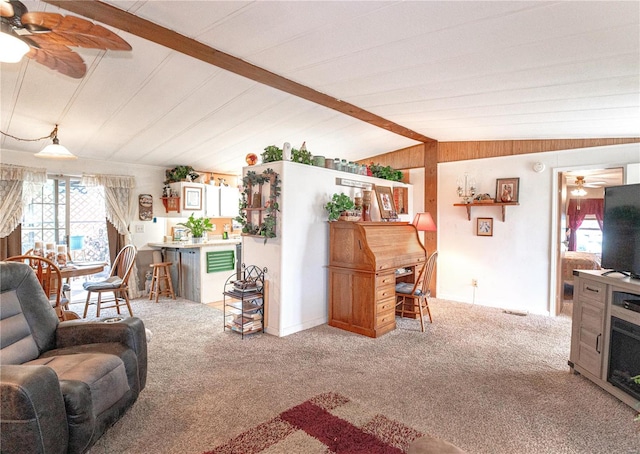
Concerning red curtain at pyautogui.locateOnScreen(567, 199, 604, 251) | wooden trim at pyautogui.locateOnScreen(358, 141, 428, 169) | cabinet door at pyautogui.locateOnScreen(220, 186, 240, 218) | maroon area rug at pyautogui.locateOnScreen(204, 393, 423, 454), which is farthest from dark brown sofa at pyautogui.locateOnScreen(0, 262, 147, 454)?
red curtain at pyautogui.locateOnScreen(567, 199, 604, 251)

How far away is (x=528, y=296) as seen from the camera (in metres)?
4.84

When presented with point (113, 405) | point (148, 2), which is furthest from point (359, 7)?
point (113, 405)

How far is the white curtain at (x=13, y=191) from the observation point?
440cm

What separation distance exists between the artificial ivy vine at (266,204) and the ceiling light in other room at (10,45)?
2.30 m

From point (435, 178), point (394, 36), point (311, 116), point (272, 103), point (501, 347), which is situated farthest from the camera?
point (435, 178)

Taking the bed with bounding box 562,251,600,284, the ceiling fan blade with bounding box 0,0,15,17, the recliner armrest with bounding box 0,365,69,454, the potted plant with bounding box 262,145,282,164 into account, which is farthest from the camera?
the bed with bounding box 562,251,600,284

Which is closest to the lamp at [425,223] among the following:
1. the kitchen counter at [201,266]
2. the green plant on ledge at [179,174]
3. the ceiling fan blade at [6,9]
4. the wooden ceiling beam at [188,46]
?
the wooden ceiling beam at [188,46]

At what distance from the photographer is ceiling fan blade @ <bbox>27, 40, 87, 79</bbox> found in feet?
6.21

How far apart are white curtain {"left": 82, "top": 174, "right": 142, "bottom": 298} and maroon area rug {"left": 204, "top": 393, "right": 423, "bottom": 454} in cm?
428

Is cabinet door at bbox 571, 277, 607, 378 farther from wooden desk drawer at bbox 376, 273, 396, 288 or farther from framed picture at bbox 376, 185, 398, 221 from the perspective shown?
framed picture at bbox 376, 185, 398, 221

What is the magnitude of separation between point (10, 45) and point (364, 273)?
3.24 meters

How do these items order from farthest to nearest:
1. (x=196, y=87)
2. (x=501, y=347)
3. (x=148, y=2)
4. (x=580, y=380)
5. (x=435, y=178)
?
(x=435, y=178) → (x=501, y=347) → (x=196, y=87) → (x=580, y=380) → (x=148, y=2)

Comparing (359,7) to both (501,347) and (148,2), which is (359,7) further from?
(501,347)

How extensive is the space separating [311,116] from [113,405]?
3479mm
